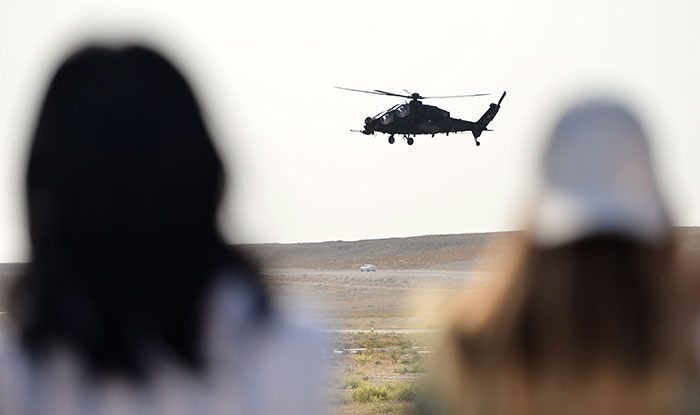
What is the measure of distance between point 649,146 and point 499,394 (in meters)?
0.59

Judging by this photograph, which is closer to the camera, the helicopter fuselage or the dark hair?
the dark hair

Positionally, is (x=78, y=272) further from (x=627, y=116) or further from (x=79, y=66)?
(x=627, y=116)

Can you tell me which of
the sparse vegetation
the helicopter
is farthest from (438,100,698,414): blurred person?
the helicopter

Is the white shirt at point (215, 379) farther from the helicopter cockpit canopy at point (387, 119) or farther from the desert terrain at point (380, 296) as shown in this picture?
the helicopter cockpit canopy at point (387, 119)

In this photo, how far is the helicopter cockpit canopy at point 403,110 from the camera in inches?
2290

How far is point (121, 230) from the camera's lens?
274 centimetres

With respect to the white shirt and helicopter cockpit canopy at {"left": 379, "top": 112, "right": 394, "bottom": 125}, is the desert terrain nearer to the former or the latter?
the white shirt

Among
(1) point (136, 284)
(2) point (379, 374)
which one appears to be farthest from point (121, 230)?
(2) point (379, 374)

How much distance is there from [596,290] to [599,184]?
0.21 meters

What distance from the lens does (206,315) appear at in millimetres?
2713

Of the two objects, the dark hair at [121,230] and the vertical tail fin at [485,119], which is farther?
the vertical tail fin at [485,119]

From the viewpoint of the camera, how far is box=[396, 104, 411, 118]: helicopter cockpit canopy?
2290 inches

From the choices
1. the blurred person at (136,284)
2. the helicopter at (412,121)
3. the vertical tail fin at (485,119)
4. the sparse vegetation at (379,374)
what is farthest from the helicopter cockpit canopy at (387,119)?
the blurred person at (136,284)

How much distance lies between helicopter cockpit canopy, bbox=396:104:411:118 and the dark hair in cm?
5545
